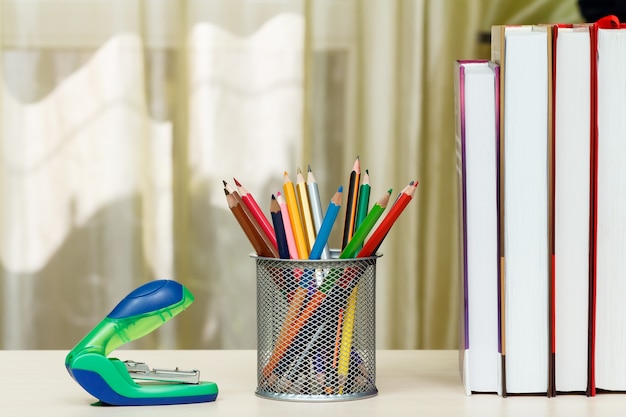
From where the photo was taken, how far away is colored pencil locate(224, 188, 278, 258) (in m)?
0.61

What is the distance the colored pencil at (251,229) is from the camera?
2.01ft

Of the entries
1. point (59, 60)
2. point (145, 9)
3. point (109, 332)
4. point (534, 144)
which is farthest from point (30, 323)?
point (534, 144)

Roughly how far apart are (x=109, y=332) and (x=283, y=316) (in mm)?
117

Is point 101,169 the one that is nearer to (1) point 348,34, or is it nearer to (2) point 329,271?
(1) point 348,34

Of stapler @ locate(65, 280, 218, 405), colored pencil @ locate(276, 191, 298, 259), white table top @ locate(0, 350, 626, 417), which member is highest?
colored pencil @ locate(276, 191, 298, 259)

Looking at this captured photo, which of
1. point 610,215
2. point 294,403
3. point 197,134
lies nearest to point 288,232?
point 294,403

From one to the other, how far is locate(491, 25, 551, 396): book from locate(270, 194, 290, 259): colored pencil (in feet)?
0.49

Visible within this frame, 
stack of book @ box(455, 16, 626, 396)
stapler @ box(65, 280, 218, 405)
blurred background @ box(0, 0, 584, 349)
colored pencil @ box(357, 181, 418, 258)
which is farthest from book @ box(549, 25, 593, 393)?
blurred background @ box(0, 0, 584, 349)

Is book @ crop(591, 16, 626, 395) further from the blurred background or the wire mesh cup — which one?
the blurred background

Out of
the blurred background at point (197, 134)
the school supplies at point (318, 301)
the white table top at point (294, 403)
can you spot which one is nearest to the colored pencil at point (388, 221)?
the school supplies at point (318, 301)

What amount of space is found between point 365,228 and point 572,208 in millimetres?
146

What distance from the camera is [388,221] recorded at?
0.61 m

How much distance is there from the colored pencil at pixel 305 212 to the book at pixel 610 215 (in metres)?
0.20

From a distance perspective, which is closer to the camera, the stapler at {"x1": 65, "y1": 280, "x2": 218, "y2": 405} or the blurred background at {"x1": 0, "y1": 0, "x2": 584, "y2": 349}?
the stapler at {"x1": 65, "y1": 280, "x2": 218, "y2": 405}
